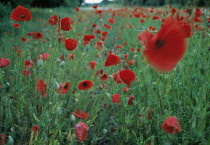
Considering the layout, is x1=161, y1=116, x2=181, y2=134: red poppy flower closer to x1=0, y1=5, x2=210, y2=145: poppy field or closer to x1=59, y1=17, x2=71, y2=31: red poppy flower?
x1=0, y1=5, x2=210, y2=145: poppy field

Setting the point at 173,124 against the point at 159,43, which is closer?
the point at 159,43

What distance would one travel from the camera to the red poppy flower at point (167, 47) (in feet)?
2.32

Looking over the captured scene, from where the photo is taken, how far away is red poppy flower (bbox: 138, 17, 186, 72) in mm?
707

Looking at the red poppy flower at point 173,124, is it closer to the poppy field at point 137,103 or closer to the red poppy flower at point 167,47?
the poppy field at point 137,103

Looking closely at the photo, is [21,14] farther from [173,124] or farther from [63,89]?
[173,124]

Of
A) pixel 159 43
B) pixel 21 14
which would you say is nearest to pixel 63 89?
pixel 21 14

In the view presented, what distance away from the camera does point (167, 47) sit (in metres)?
0.71

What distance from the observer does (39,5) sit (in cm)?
1126

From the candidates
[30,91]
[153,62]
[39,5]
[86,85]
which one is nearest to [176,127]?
[153,62]

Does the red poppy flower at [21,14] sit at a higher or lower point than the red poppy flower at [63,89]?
higher

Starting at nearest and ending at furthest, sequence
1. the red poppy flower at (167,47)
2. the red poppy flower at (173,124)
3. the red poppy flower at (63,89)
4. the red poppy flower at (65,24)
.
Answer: the red poppy flower at (167,47), the red poppy flower at (173,124), the red poppy flower at (63,89), the red poppy flower at (65,24)

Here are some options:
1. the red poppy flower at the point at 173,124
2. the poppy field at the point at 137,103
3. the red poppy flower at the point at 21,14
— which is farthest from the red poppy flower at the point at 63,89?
the red poppy flower at the point at 173,124

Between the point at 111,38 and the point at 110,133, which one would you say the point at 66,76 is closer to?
the point at 110,133

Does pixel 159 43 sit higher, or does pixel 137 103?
pixel 159 43
